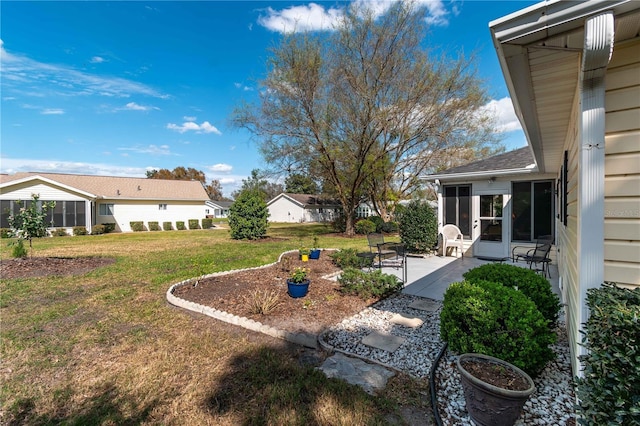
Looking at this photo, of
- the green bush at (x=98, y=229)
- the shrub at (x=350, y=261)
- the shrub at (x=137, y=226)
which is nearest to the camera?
the shrub at (x=350, y=261)

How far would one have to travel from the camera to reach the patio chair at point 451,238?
9.13 meters

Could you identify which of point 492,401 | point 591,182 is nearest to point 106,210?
point 492,401

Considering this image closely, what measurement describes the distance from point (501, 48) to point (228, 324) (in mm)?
4421

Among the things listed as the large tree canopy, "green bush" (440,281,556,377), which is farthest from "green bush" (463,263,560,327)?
the large tree canopy

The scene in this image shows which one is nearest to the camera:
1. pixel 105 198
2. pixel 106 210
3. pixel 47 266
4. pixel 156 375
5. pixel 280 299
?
pixel 156 375

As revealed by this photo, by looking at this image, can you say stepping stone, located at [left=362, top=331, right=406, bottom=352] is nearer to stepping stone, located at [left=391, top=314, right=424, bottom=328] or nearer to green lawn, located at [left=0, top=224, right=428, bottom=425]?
stepping stone, located at [left=391, top=314, right=424, bottom=328]

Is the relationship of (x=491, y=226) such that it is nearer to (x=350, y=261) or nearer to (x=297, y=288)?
(x=350, y=261)

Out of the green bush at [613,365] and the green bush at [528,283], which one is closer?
the green bush at [613,365]

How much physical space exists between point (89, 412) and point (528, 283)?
446 centimetres

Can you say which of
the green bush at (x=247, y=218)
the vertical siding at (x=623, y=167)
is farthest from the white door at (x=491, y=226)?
the green bush at (x=247, y=218)

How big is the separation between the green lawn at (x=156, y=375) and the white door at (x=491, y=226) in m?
7.64

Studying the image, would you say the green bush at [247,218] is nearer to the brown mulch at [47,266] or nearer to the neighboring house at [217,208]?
the brown mulch at [47,266]

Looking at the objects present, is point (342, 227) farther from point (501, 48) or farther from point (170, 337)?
point (501, 48)

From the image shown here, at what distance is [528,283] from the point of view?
326 cm
